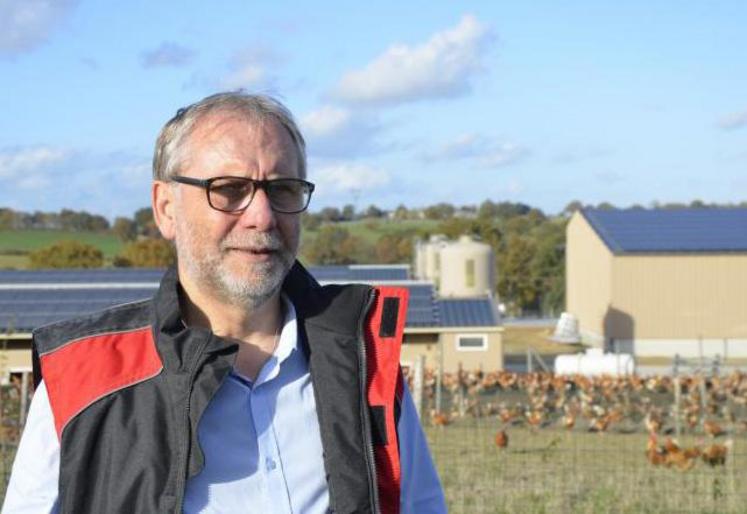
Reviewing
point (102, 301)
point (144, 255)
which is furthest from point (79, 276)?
point (144, 255)

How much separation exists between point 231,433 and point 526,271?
69278 millimetres

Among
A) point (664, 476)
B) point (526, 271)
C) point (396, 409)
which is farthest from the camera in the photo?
point (526, 271)

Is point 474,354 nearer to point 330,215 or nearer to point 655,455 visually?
point 655,455

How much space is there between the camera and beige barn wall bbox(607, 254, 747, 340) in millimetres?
38688

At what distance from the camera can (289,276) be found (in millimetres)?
2732

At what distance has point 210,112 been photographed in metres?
2.56

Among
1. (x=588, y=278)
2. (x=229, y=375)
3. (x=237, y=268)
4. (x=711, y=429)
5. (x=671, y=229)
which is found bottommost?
(x=711, y=429)

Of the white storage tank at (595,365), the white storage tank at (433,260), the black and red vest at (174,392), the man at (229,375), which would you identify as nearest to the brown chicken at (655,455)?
the man at (229,375)

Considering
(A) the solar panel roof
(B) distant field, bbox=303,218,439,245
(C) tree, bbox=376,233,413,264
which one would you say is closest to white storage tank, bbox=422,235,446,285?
(A) the solar panel roof

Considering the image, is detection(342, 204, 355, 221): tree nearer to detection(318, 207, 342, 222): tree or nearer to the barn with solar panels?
detection(318, 207, 342, 222): tree

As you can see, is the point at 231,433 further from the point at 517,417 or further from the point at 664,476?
the point at 517,417

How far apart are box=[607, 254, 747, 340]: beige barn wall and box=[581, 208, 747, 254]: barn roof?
16.6 inches

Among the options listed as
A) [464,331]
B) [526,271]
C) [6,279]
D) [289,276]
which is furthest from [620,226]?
[289,276]

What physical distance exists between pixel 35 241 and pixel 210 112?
7563 centimetres
